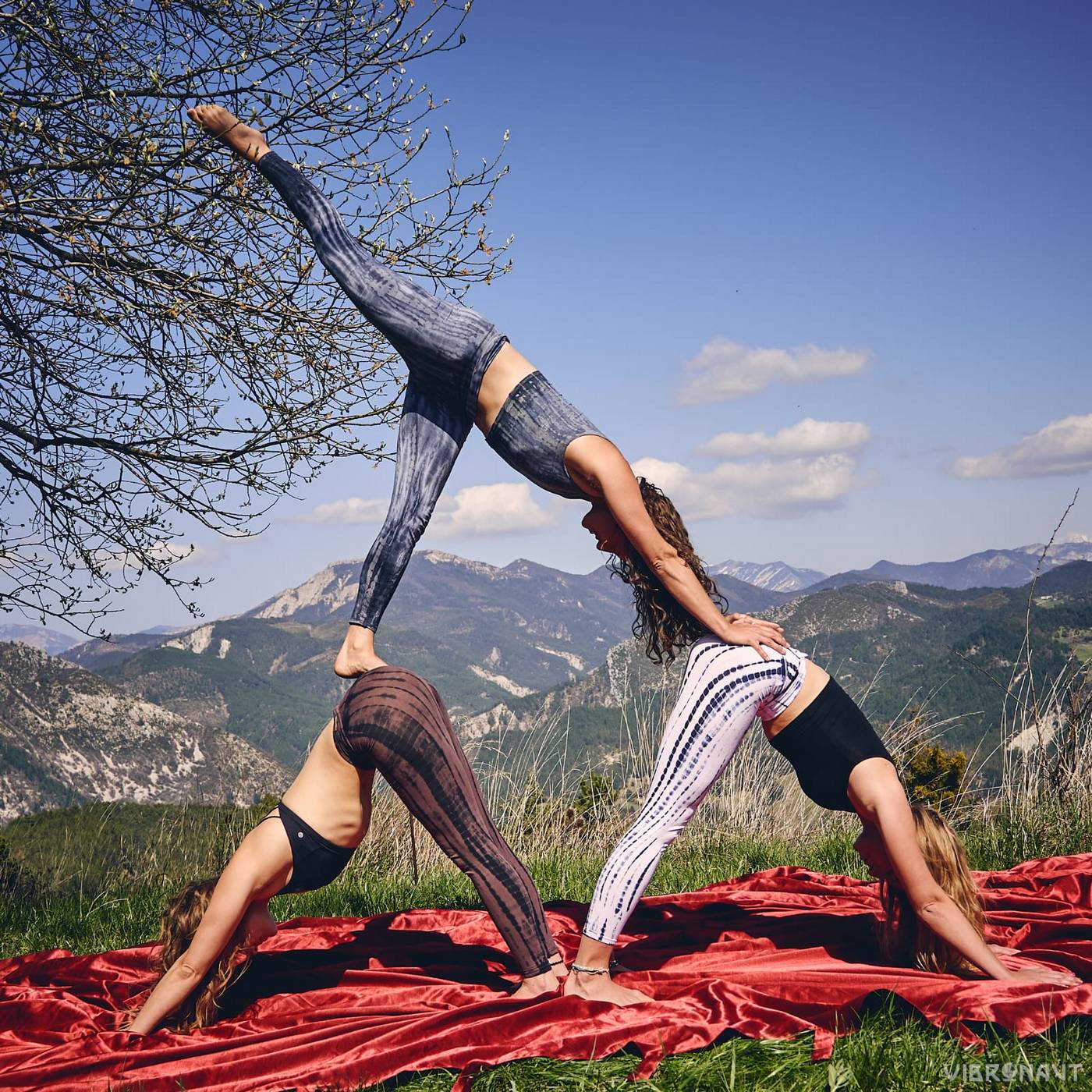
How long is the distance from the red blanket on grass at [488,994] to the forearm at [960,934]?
142 mm

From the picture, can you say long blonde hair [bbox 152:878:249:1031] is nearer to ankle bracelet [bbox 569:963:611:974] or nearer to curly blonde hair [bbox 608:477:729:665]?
ankle bracelet [bbox 569:963:611:974]

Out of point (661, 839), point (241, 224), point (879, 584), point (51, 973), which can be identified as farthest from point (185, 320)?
point (879, 584)

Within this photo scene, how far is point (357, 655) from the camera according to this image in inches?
132

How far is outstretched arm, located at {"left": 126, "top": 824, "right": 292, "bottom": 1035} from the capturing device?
120 inches

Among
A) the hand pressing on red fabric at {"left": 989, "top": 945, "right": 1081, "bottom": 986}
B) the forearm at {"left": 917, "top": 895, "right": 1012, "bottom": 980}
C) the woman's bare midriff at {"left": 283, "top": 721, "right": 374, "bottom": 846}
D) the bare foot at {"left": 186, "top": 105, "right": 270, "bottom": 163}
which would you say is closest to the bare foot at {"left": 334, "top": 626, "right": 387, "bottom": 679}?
the woman's bare midriff at {"left": 283, "top": 721, "right": 374, "bottom": 846}

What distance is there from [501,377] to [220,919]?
207 cm

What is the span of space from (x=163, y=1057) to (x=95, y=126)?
5619mm

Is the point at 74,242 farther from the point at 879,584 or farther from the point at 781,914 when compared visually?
the point at 879,584

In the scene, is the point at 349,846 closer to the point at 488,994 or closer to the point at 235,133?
the point at 488,994

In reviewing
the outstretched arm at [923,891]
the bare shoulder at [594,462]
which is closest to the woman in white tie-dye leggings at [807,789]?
the outstretched arm at [923,891]

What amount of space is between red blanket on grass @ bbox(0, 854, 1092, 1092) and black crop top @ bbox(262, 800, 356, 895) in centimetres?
46

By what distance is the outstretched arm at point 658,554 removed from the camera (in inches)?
125

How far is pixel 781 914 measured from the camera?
417cm

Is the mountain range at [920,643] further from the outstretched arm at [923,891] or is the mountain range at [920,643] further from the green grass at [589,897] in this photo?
the outstretched arm at [923,891]
